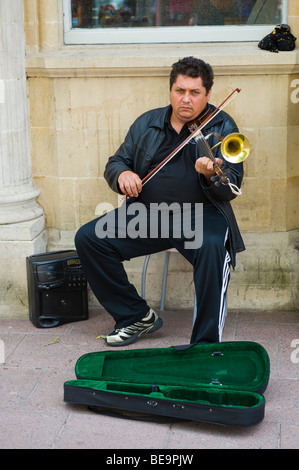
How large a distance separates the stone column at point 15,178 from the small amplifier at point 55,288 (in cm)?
11

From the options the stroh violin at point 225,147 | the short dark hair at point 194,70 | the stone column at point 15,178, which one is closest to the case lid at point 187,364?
the stroh violin at point 225,147

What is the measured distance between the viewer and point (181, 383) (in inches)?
129

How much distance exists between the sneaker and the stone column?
67 centimetres

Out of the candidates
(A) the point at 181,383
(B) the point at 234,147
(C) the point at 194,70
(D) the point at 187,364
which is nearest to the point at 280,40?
(C) the point at 194,70

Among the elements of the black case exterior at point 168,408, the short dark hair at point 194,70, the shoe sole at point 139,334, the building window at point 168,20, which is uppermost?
the building window at point 168,20

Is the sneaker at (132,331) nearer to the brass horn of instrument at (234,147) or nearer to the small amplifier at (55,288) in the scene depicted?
the small amplifier at (55,288)

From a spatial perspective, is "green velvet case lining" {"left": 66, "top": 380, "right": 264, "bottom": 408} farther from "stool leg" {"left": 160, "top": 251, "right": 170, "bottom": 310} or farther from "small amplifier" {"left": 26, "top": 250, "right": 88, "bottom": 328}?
"stool leg" {"left": 160, "top": 251, "right": 170, "bottom": 310}

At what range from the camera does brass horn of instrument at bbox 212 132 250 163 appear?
12.2 ft

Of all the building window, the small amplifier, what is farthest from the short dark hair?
the small amplifier

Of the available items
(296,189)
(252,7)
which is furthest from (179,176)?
(252,7)

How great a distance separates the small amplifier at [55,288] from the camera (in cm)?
430

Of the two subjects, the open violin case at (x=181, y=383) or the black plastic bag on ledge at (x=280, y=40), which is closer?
the open violin case at (x=181, y=383)

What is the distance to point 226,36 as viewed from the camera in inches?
177

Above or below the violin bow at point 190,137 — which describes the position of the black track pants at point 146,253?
below
